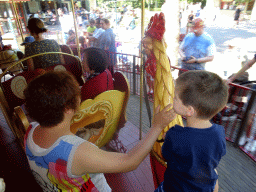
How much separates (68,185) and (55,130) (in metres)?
0.29

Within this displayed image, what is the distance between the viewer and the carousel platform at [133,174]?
6.66 feet

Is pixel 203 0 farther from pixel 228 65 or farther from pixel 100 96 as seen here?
pixel 100 96

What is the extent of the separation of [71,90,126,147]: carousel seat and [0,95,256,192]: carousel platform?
0.59 metres

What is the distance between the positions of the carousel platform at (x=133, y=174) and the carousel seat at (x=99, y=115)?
585 millimetres

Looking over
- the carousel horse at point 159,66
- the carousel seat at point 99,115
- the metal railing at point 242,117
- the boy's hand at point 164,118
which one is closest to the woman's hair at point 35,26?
the carousel seat at point 99,115

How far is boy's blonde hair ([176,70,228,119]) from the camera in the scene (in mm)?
854

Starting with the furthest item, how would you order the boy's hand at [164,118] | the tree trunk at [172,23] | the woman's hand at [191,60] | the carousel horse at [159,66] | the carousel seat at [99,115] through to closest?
1. the tree trunk at [172,23]
2. the woman's hand at [191,60]
3. the carousel seat at [99,115]
4. the carousel horse at [159,66]
5. the boy's hand at [164,118]

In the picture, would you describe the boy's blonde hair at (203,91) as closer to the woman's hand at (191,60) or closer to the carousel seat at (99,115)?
the carousel seat at (99,115)

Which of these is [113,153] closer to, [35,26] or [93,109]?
[93,109]

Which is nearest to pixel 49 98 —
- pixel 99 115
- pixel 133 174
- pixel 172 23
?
pixel 99 115

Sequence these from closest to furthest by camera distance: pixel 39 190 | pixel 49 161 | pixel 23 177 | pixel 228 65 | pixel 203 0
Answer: pixel 49 161 < pixel 39 190 < pixel 23 177 < pixel 228 65 < pixel 203 0

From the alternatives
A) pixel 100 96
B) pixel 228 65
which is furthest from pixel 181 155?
pixel 228 65

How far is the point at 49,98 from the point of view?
0.83m

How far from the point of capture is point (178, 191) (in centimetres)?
102
